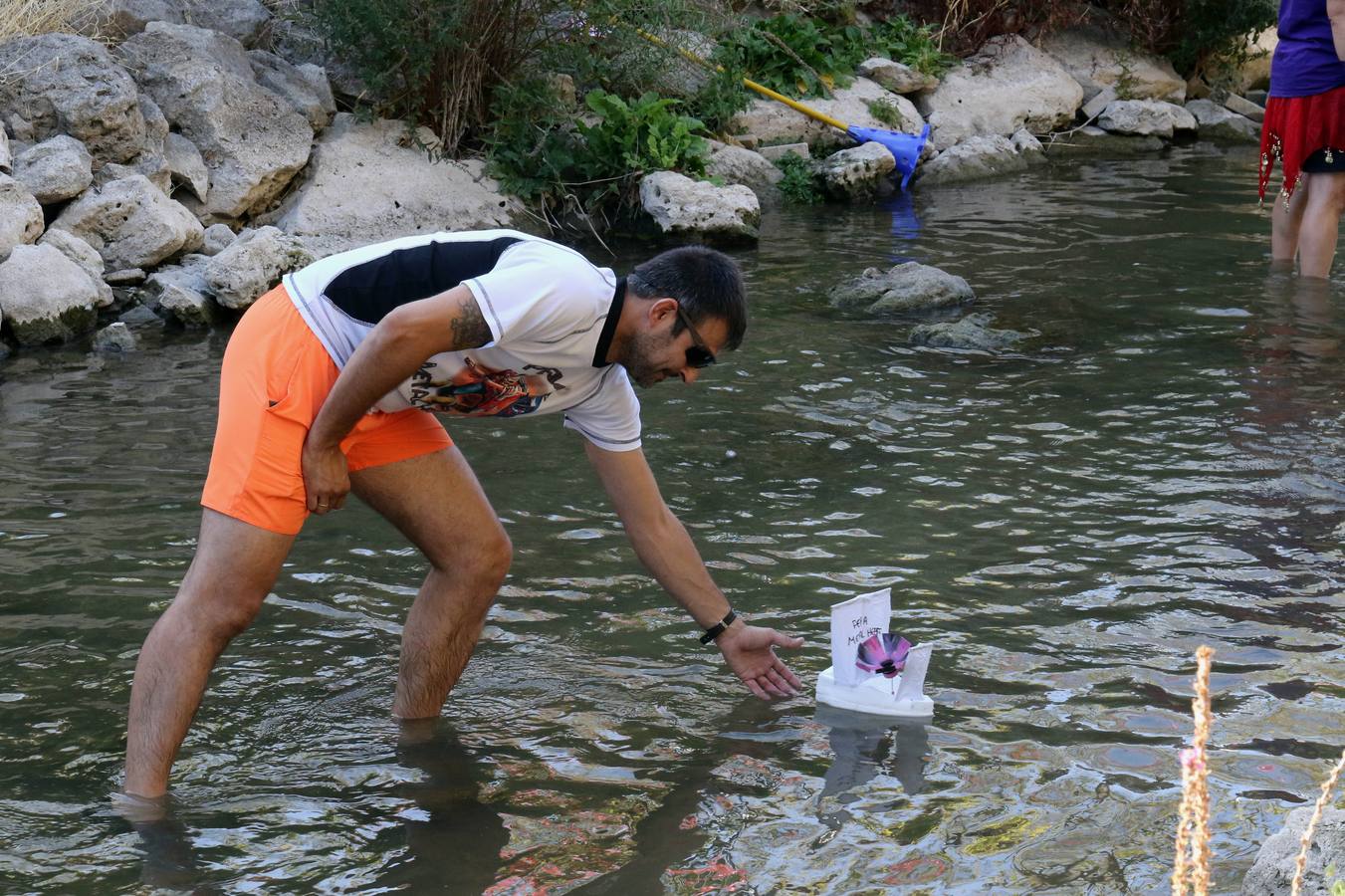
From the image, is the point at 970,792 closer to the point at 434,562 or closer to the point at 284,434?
the point at 434,562

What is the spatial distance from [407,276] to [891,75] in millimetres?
12624

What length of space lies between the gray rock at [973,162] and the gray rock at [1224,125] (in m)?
3.11

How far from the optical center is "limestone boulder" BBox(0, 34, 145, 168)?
385 inches

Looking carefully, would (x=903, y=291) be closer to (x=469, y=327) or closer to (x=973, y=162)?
(x=973, y=162)

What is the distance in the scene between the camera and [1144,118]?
627 inches

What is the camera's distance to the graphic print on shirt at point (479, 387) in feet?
11.4

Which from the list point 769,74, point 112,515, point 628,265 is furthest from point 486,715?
point 769,74

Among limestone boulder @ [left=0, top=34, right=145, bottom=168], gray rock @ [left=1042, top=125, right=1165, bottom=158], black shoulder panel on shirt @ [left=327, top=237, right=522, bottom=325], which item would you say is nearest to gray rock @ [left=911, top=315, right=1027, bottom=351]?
black shoulder panel on shirt @ [left=327, top=237, right=522, bottom=325]

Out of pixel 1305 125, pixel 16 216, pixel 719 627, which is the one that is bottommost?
pixel 719 627

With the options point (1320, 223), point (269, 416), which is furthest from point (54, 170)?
point (1320, 223)

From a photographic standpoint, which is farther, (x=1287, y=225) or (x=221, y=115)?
(x=221, y=115)

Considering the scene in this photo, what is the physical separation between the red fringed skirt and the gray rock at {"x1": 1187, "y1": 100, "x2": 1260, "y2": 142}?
874cm

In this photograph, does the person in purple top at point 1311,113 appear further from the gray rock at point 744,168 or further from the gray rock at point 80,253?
the gray rock at point 80,253

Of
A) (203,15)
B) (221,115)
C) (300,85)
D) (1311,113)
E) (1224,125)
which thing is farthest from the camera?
(1224,125)
